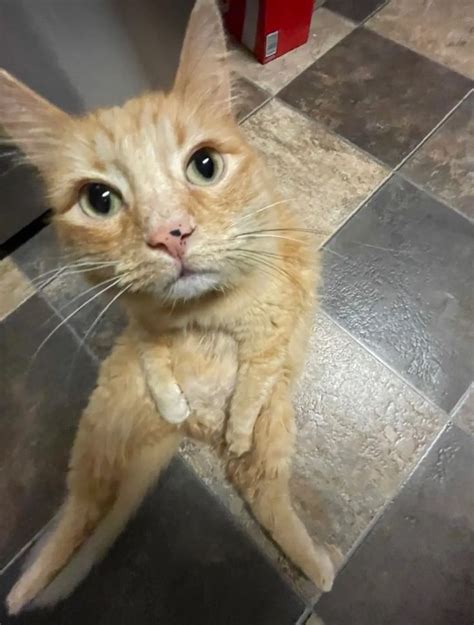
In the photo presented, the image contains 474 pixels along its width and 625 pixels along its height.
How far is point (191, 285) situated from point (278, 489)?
1.57ft

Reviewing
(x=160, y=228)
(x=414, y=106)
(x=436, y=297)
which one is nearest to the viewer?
(x=160, y=228)

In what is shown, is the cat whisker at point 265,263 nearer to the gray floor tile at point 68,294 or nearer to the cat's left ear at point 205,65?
the cat's left ear at point 205,65

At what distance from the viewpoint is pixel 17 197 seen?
1340mm

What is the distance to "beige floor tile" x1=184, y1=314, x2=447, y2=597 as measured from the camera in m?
1.12

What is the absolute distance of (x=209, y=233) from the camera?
0.72m

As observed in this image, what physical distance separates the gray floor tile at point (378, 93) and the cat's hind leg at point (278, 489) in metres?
0.82

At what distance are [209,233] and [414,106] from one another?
110 centimetres

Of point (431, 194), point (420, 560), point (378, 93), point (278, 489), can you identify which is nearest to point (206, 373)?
point (278, 489)

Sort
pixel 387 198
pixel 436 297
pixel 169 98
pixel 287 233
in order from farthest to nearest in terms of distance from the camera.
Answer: pixel 387 198 < pixel 436 297 < pixel 287 233 < pixel 169 98

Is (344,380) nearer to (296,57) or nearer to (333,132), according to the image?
(333,132)

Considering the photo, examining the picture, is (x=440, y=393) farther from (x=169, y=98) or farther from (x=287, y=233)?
(x=169, y=98)

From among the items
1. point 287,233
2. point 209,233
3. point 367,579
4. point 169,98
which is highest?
point 169,98

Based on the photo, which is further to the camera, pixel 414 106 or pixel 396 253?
pixel 414 106

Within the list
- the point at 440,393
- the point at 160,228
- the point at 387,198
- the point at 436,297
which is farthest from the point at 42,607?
the point at 387,198
